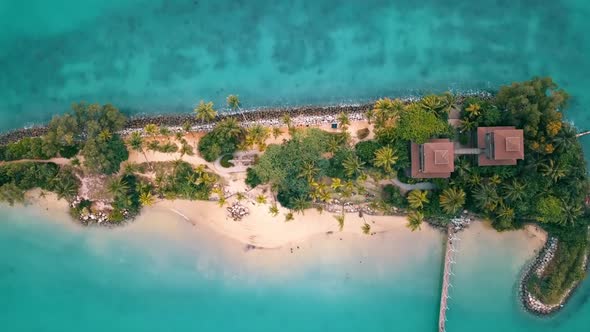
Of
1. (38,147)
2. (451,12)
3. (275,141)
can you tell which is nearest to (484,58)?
(451,12)

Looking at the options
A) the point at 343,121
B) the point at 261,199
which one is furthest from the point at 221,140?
the point at 343,121

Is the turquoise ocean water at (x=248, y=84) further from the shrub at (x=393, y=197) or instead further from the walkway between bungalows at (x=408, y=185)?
the walkway between bungalows at (x=408, y=185)

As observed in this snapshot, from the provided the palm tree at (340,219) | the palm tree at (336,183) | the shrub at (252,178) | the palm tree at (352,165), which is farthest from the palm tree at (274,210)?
the palm tree at (352,165)

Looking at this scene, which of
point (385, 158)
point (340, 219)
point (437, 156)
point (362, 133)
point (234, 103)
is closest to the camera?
point (437, 156)

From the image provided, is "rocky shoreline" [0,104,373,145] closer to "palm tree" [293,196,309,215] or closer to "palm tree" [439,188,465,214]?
"palm tree" [293,196,309,215]

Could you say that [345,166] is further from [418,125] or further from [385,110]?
[418,125]

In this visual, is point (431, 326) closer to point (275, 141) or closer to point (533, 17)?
point (275, 141)

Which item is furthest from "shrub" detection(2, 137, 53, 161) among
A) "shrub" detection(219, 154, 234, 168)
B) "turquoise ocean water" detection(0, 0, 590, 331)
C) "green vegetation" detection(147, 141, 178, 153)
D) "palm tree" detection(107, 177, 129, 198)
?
"shrub" detection(219, 154, 234, 168)
